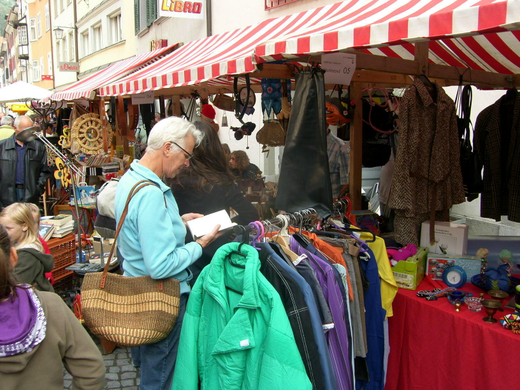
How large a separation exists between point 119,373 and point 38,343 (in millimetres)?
2406

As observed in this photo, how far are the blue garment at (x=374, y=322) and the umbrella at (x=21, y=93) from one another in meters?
9.03

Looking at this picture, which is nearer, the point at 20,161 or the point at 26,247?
the point at 26,247

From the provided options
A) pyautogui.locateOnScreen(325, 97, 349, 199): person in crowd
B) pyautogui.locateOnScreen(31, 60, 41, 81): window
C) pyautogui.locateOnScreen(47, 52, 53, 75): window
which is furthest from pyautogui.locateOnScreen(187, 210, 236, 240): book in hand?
pyautogui.locateOnScreen(31, 60, 41, 81): window

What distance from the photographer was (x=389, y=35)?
5.83ft

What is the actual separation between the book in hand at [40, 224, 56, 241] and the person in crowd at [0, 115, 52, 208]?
184 cm

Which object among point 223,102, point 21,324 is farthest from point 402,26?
point 223,102

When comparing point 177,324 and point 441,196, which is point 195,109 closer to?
point 441,196

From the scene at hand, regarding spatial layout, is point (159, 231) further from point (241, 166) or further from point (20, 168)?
point (20, 168)

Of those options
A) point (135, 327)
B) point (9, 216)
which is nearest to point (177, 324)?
point (135, 327)

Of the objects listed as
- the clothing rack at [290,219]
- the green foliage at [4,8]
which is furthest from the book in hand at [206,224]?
the green foliage at [4,8]

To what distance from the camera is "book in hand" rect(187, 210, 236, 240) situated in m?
2.08

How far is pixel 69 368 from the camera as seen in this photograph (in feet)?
4.82

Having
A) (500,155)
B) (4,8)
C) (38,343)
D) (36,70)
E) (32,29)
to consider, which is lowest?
(38,343)

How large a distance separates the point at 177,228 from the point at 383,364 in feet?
5.22
